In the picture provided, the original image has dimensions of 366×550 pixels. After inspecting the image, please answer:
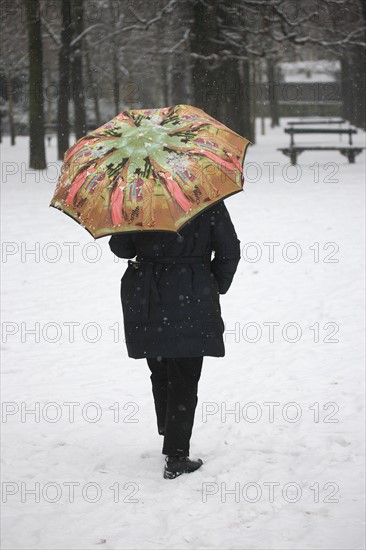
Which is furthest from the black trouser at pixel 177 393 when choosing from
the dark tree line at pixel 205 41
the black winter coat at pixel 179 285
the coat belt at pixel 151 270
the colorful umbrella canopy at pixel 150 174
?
the dark tree line at pixel 205 41

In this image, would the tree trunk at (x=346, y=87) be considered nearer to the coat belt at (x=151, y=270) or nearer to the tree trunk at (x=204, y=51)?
the tree trunk at (x=204, y=51)

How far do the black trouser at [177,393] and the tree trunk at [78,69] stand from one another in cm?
1697

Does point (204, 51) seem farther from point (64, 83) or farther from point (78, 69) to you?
point (78, 69)

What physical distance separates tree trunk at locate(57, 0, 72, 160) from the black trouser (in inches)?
636

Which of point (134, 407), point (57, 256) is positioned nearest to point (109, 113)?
point (57, 256)

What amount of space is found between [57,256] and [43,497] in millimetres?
6635

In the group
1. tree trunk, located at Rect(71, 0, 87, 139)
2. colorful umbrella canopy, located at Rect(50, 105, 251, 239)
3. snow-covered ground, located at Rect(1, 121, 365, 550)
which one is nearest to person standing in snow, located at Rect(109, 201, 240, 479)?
colorful umbrella canopy, located at Rect(50, 105, 251, 239)

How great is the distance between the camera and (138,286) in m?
4.41

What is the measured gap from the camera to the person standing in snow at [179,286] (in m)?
4.30

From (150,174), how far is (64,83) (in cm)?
1733

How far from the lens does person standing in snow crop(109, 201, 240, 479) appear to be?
430cm

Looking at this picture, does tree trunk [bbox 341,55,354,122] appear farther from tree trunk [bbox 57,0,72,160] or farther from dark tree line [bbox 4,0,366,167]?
tree trunk [bbox 57,0,72,160]

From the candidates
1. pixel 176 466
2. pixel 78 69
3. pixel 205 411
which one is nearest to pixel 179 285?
pixel 176 466

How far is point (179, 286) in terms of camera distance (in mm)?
4340
